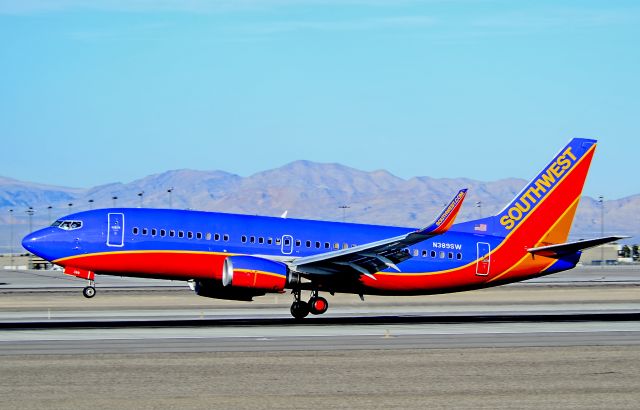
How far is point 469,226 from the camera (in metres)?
50.9

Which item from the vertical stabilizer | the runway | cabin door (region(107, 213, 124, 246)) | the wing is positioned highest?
the vertical stabilizer

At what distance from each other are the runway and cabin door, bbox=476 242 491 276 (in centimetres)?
204

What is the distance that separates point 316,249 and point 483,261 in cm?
796

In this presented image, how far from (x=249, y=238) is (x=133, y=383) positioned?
20590 mm

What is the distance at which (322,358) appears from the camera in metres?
30.2

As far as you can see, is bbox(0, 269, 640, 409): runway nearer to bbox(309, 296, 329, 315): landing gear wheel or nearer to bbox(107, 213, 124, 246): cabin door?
bbox(309, 296, 329, 315): landing gear wheel

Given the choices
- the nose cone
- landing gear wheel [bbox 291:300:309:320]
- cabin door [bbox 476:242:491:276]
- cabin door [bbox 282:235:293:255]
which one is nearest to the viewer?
the nose cone

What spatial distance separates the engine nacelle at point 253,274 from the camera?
42594 millimetres

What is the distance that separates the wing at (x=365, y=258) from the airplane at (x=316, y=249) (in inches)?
2.0

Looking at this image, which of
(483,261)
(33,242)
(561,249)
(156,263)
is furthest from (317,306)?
(33,242)

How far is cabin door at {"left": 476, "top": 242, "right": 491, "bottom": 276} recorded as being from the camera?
48.9m

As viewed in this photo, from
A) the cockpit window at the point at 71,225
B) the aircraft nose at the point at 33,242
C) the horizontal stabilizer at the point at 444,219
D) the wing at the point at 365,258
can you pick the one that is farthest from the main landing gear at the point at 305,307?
the aircraft nose at the point at 33,242

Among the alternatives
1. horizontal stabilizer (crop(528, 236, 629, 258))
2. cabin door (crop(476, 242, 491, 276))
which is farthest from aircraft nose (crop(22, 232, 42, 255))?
horizontal stabilizer (crop(528, 236, 629, 258))

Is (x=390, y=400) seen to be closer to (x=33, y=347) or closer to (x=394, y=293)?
(x=33, y=347)
